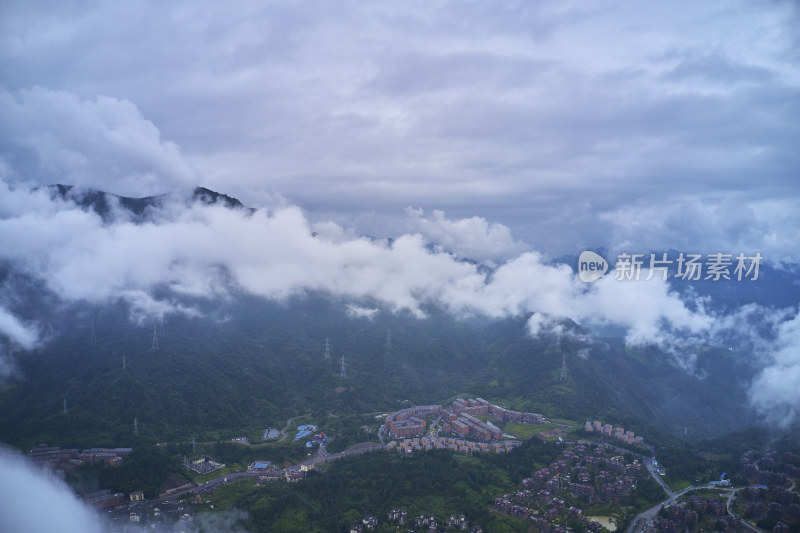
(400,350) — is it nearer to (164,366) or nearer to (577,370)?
(577,370)

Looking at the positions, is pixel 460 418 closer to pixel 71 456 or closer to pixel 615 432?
pixel 615 432

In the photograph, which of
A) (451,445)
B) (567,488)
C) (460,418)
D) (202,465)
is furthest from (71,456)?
(567,488)

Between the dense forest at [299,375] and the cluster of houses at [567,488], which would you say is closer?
the cluster of houses at [567,488]

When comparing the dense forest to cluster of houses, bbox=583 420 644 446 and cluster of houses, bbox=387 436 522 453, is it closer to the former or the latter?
cluster of houses, bbox=583 420 644 446

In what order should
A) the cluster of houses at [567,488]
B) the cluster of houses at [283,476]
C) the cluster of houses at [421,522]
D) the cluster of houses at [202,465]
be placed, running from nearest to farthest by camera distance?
the cluster of houses at [421,522] → the cluster of houses at [567,488] → the cluster of houses at [283,476] → the cluster of houses at [202,465]

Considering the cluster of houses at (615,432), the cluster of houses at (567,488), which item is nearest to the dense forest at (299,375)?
the cluster of houses at (615,432)

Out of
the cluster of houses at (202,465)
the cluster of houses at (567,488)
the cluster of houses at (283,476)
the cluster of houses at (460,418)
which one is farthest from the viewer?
the cluster of houses at (460,418)

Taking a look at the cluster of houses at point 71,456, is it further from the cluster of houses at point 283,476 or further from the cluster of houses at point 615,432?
the cluster of houses at point 615,432
